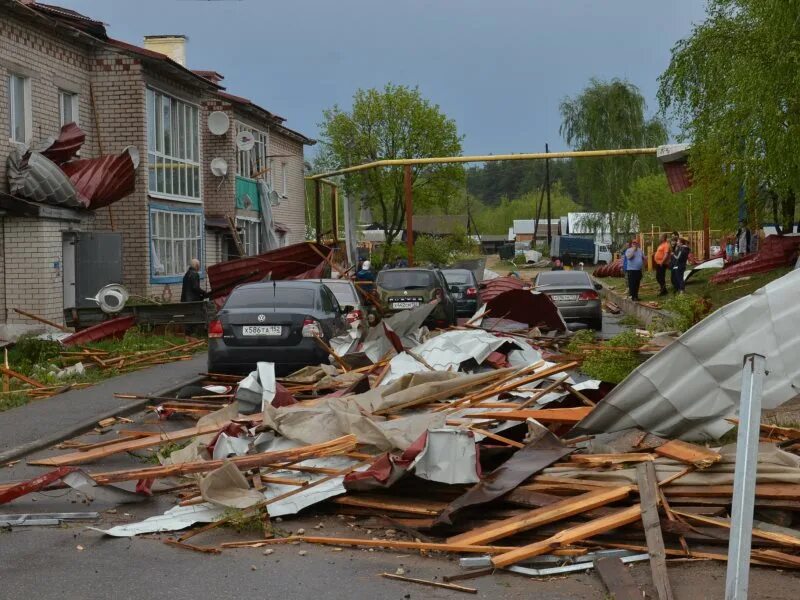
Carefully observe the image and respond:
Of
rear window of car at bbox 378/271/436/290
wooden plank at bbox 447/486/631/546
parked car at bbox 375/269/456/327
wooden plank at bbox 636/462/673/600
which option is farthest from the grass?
wooden plank at bbox 636/462/673/600

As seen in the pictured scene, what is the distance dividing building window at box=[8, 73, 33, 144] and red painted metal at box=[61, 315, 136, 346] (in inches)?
240

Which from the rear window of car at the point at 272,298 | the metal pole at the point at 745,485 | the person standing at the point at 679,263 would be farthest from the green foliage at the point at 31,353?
the person standing at the point at 679,263

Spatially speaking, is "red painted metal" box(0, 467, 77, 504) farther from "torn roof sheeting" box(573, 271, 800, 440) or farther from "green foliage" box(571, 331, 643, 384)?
"green foliage" box(571, 331, 643, 384)

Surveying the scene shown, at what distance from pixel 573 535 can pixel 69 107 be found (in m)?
24.7

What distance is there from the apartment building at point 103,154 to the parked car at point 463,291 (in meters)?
8.19

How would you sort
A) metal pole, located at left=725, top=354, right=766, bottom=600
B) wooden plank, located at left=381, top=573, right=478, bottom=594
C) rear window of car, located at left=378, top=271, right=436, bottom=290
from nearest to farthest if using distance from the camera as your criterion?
metal pole, located at left=725, top=354, right=766, bottom=600 < wooden plank, located at left=381, top=573, right=478, bottom=594 < rear window of car, located at left=378, top=271, right=436, bottom=290

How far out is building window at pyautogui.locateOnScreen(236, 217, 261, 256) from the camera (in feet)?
135

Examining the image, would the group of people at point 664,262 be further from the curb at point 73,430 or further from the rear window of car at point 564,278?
the curb at point 73,430

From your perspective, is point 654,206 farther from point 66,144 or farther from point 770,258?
point 66,144

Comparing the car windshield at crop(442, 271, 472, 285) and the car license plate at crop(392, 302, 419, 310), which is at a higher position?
the car windshield at crop(442, 271, 472, 285)


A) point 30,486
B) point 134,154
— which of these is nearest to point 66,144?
point 134,154

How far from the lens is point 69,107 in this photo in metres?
28.1

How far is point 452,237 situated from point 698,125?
49.0m

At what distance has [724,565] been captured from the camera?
5941mm
